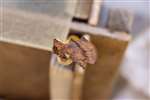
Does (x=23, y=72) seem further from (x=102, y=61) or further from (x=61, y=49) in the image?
(x=61, y=49)

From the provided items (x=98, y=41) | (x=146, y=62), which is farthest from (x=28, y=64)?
(x=146, y=62)

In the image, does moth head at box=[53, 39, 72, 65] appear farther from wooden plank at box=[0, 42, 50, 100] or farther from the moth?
wooden plank at box=[0, 42, 50, 100]

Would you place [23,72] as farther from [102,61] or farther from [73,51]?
[73,51]

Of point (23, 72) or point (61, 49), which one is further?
point (23, 72)

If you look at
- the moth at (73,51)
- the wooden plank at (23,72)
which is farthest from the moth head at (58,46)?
the wooden plank at (23,72)

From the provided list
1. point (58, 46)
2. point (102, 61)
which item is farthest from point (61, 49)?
point (102, 61)

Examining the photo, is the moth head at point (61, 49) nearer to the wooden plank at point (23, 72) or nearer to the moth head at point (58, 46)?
the moth head at point (58, 46)

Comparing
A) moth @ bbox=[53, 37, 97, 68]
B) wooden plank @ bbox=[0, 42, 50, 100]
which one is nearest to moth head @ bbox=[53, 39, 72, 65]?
moth @ bbox=[53, 37, 97, 68]
